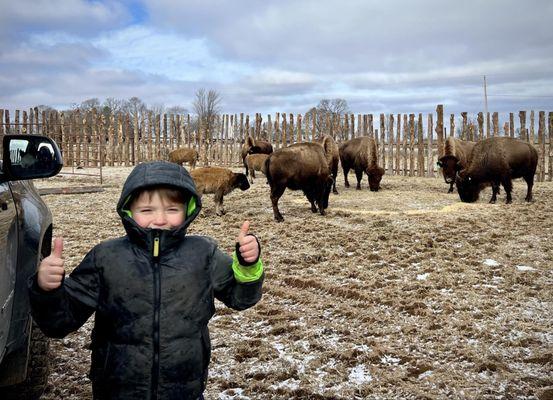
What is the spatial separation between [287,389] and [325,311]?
1.53m

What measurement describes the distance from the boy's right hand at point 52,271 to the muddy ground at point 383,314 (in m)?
1.76

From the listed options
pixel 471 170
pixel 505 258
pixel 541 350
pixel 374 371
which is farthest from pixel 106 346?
pixel 471 170

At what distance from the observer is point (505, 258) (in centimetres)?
642

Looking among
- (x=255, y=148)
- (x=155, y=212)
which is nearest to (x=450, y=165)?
(x=255, y=148)

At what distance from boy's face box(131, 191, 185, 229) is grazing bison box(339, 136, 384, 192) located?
40.6ft

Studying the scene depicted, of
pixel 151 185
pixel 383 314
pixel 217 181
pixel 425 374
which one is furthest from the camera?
pixel 217 181

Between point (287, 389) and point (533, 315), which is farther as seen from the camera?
point (533, 315)

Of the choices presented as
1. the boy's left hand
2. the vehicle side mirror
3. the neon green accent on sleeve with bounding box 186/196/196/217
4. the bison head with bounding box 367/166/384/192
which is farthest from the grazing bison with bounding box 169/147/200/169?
the boy's left hand

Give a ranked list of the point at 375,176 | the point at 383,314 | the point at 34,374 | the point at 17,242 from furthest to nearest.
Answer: the point at 375,176, the point at 383,314, the point at 34,374, the point at 17,242

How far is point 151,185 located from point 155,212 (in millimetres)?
128

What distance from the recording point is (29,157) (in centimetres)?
212

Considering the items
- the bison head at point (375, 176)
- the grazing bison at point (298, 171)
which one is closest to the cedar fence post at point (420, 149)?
the bison head at point (375, 176)

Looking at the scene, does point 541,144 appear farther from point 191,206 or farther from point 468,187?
point 191,206

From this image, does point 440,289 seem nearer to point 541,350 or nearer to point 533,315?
point 533,315
